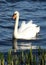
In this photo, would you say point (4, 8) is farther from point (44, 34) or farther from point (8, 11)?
point (44, 34)

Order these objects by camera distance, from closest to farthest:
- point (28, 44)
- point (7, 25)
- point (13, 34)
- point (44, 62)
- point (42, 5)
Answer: point (44, 62) < point (28, 44) < point (13, 34) < point (7, 25) < point (42, 5)

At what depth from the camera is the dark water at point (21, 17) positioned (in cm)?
1400

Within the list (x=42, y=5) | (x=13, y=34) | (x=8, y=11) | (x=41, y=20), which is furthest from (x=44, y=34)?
(x=42, y=5)

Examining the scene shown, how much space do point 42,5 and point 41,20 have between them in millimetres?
3502

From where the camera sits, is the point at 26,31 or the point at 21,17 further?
the point at 21,17

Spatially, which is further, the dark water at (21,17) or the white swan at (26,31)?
the white swan at (26,31)

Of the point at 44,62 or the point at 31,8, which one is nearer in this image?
the point at 44,62

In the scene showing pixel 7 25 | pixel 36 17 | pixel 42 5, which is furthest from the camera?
pixel 42 5

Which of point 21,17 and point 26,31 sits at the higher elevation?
point 21,17

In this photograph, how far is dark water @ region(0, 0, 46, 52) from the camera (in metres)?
14.0

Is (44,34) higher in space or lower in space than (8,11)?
lower

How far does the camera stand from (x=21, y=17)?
1797 cm

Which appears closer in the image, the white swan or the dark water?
the dark water

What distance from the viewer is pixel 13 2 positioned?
21312 mm
